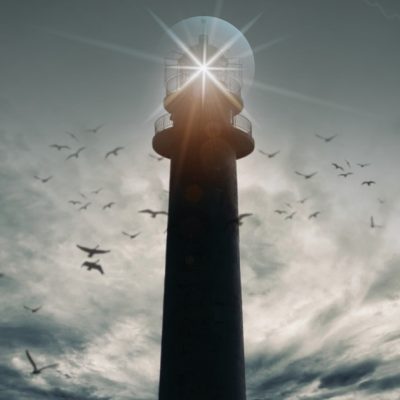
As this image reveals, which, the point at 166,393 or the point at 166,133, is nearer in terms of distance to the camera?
the point at 166,393

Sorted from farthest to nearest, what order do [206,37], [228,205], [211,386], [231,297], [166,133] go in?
[206,37]
[166,133]
[228,205]
[231,297]
[211,386]

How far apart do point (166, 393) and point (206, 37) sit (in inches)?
865

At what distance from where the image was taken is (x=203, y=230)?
27.2 metres

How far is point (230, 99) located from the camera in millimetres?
32531

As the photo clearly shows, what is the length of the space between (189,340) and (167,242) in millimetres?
5965

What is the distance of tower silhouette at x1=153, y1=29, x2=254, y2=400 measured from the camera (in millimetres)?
24547

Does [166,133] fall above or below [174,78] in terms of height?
below

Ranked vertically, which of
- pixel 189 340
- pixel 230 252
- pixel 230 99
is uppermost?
pixel 230 99

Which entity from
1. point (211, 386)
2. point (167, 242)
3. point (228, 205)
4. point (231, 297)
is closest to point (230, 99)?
point (228, 205)

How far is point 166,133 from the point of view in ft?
102

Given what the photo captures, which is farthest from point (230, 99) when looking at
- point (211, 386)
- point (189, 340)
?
point (211, 386)

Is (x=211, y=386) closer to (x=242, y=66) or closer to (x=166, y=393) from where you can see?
(x=166, y=393)

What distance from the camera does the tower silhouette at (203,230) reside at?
24547 millimetres

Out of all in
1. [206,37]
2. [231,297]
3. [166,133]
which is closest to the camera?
[231,297]
